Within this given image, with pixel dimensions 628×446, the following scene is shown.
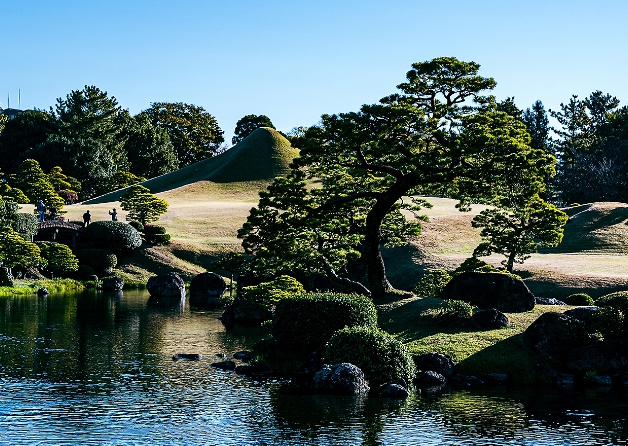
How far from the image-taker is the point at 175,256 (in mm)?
89312

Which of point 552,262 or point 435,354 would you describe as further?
point 552,262

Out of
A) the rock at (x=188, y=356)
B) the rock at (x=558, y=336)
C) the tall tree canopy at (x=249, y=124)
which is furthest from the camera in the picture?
the tall tree canopy at (x=249, y=124)

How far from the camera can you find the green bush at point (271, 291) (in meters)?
45.5

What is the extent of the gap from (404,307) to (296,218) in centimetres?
747

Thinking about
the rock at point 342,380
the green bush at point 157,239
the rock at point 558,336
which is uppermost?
the green bush at point 157,239

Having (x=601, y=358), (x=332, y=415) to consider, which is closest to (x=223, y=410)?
(x=332, y=415)

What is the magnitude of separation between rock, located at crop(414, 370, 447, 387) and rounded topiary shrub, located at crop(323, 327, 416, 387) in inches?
15.8

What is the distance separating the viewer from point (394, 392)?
1062 inches

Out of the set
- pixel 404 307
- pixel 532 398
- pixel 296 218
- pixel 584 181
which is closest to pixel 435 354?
pixel 532 398

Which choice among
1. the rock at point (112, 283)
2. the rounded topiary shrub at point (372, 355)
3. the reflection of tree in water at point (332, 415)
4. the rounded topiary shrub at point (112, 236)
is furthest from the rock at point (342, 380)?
the rounded topiary shrub at point (112, 236)

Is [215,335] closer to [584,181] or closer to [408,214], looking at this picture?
[408,214]

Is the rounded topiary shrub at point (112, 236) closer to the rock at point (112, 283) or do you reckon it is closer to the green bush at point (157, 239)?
the green bush at point (157, 239)

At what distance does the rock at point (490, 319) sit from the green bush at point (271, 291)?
12731 mm

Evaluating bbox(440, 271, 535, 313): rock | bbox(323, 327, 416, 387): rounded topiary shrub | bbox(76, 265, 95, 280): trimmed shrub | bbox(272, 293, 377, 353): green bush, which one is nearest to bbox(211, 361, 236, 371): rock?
bbox(272, 293, 377, 353): green bush
